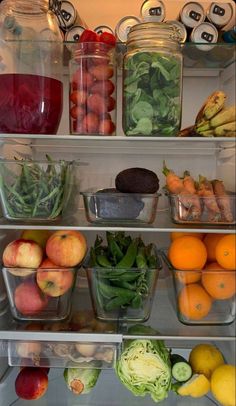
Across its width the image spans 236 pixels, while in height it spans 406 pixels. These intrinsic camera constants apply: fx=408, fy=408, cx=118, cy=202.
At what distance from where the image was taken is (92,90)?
1072 millimetres

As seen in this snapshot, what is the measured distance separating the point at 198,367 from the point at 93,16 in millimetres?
1144

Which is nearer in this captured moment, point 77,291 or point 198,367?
point 198,367

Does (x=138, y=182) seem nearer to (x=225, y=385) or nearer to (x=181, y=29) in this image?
(x=181, y=29)

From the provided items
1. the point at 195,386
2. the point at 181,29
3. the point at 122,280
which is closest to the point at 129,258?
the point at 122,280

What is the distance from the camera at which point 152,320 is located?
3.93ft

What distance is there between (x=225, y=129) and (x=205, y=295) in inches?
17.8

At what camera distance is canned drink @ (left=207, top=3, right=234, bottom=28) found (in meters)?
1.20

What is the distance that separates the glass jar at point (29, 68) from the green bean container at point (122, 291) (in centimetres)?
43

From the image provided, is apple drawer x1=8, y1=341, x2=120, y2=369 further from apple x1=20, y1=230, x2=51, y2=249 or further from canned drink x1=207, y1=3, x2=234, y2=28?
canned drink x1=207, y1=3, x2=234, y2=28

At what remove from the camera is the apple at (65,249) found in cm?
109

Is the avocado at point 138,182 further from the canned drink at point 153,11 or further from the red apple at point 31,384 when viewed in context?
the red apple at point 31,384

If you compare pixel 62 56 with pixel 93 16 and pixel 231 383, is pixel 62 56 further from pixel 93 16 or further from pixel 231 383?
pixel 231 383

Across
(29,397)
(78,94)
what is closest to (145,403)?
(29,397)

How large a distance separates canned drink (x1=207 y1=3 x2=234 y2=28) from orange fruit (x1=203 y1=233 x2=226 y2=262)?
24.4 inches
